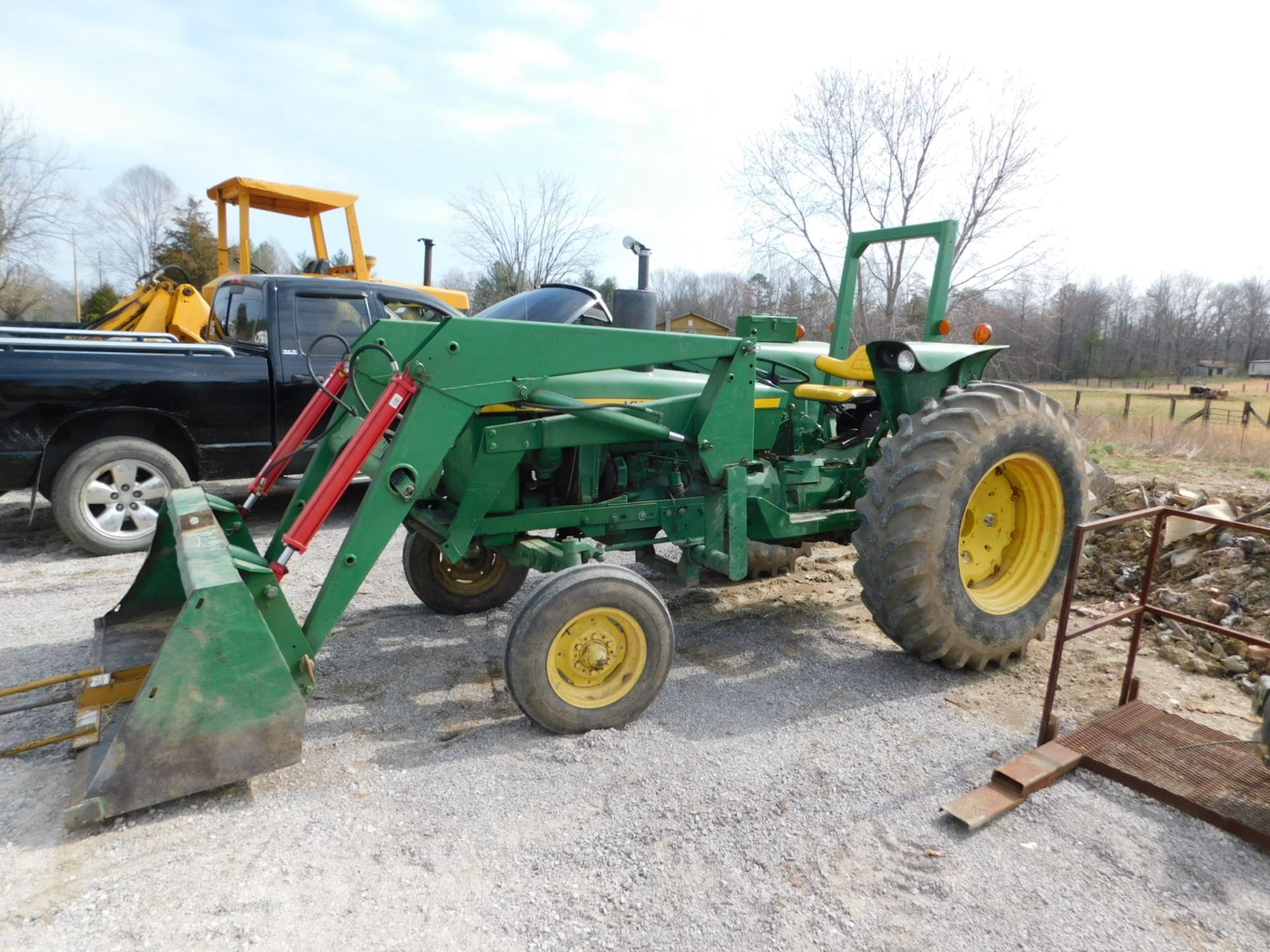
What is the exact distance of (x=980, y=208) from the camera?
18359mm

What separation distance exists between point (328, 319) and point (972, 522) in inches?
219

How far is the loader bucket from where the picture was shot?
2629mm

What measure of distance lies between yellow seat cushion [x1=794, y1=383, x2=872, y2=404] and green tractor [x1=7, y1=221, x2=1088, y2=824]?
0.9 inches

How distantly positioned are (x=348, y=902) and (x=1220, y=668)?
14.6 feet

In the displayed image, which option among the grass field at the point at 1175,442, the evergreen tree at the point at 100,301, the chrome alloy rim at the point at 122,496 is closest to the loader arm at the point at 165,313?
the chrome alloy rim at the point at 122,496

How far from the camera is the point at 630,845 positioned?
274cm

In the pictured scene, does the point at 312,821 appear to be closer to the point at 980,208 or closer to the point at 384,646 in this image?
the point at 384,646

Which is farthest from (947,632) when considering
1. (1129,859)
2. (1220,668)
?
(1220,668)

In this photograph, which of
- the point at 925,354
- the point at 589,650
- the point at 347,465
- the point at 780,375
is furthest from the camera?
the point at 780,375

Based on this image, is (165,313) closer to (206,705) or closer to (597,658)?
(206,705)

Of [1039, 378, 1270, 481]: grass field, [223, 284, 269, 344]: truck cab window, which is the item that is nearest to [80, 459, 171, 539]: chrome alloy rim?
[223, 284, 269, 344]: truck cab window

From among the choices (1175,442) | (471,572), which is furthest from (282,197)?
(1175,442)

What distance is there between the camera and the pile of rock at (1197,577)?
4.47m

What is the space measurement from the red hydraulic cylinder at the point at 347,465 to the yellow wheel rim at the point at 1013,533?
303 centimetres
